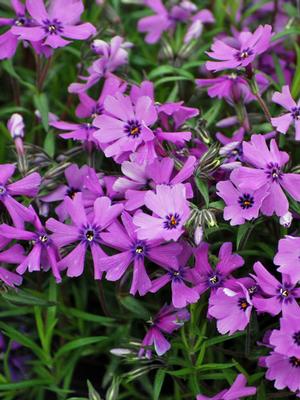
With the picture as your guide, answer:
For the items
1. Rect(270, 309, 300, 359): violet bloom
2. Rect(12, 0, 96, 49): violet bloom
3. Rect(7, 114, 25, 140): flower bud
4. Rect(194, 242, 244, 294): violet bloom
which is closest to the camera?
Rect(270, 309, 300, 359): violet bloom

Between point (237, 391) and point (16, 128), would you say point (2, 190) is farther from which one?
point (237, 391)

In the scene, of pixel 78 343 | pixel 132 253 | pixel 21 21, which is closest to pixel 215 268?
pixel 132 253

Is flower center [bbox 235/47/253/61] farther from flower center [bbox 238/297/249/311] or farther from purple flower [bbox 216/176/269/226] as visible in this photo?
flower center [bbox 238/297/249/311]

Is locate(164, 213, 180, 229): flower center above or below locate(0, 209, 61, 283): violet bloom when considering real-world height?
above

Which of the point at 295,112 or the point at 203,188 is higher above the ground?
the point at 295,112

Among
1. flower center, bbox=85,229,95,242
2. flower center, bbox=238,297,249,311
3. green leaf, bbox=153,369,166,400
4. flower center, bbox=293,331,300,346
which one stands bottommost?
green leaf, bbox=153,369,166,400

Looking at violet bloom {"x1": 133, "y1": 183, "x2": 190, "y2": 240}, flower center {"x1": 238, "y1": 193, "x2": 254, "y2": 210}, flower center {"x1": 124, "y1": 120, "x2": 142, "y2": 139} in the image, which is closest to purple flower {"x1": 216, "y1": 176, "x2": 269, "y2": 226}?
flower center {"x1": 238, "y1": 193, "x2": 254, "y2": 210}
